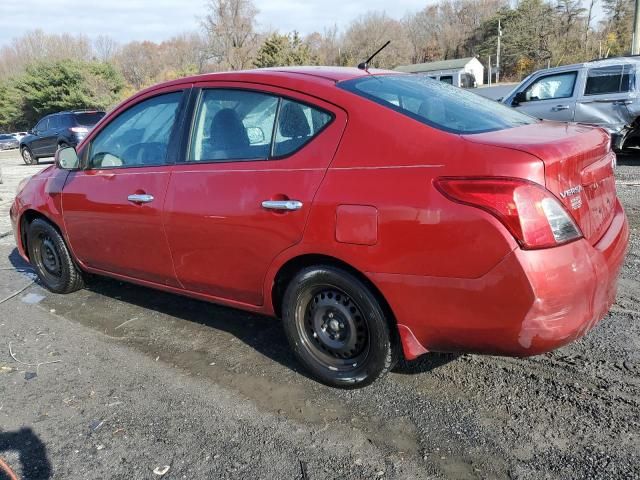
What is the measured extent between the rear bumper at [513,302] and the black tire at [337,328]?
0.45ft

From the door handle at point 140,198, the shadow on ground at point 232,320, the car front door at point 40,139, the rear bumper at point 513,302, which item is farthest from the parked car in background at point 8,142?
the rear bumper at point 513,302

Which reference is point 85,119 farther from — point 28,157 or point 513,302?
point 513,302

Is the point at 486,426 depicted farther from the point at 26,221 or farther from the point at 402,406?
the point at 26,221

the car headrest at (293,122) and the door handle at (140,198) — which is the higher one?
the car headrest at (293,122)

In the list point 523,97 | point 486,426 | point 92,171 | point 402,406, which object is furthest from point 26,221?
point 523,97

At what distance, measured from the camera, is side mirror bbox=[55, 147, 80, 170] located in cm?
410

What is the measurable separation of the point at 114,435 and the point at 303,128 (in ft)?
6.09

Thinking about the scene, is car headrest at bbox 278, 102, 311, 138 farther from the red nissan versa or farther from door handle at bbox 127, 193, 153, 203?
door handle at bbox 127, 193, 153, 203

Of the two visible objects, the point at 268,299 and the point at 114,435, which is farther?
the point at 268,299

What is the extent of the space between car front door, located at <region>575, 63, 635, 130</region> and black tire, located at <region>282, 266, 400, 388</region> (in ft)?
28.1

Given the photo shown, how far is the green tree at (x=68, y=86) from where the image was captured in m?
45.6

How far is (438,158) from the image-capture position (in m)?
2.36

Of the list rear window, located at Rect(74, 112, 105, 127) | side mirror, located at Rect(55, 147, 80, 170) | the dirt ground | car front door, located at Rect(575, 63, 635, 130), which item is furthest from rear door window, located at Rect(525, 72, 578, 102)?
rear window, located at Rect(74, 112, 105, 127)

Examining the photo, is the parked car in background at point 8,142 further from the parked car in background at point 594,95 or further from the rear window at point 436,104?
the rear window at point 436,104
